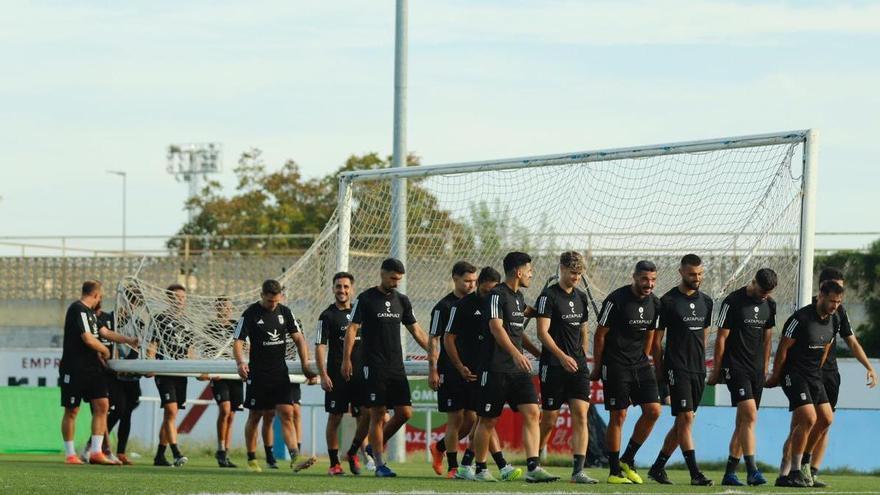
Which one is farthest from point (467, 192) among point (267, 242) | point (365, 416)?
point (267, 242)

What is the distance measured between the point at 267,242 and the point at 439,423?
82.7ft

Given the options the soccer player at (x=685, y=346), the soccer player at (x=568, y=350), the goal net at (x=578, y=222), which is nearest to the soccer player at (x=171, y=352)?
the goal net at (x=578, y=222)

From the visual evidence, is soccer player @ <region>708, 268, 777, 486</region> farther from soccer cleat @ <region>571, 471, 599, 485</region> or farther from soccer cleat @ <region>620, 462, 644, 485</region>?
soccer cleat @ <region>571, 471, 599, 485</region>

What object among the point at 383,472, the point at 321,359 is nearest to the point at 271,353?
the point at 321,359

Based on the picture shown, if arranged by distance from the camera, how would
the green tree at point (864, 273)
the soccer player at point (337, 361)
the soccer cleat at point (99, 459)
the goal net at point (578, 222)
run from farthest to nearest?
the green tree at point (864, 273) < the soccer cleat at point (99, 459) < the goal net at point (578, 222) < the soccer player at point (337, 361)

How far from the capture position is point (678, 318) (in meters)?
13.6

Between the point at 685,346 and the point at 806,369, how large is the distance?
3.44 ft

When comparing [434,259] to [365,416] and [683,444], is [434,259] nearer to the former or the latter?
[365,416]

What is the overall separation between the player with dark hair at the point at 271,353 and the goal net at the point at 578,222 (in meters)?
2.65

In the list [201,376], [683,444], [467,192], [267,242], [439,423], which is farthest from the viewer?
[267,242]

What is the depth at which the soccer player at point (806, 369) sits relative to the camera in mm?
13305

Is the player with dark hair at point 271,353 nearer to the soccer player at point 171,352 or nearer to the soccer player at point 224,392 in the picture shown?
the soccer player at point 224,392

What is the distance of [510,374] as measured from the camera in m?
13.4

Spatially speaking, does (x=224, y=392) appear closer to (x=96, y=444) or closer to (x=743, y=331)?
(x=96, y=444)
